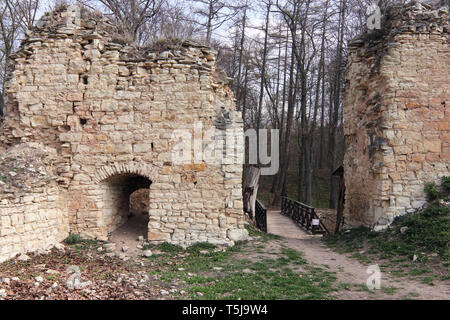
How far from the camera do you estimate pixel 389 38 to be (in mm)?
7875

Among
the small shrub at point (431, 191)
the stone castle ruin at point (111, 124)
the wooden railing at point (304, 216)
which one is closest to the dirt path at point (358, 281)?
the stone castle ruin at point (111, 124)

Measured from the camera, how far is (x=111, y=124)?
23.7 ft

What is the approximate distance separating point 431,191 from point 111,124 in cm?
794

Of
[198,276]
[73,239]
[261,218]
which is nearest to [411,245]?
[198,276]

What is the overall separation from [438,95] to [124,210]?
8.90 m

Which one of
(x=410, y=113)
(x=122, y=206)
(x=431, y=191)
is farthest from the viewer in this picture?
(x=122, y=206)

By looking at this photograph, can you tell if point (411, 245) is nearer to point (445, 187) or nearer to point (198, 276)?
point (445, 187)

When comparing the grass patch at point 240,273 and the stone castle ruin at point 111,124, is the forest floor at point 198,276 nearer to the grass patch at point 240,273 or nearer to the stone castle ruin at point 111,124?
the grass patch at point 240,273

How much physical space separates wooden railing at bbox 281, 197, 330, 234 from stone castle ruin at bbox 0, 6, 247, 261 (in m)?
5.10

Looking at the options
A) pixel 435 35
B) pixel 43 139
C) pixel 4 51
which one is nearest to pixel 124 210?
pixel 43 139

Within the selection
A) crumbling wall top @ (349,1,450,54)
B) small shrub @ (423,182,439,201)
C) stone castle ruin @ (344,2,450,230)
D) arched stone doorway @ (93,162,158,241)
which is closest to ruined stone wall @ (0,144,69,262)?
arched stone doorway @ (93,162,158,241)

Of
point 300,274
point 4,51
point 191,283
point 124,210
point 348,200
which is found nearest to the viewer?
point 191,283

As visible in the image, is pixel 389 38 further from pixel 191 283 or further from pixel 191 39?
pixel 191 283

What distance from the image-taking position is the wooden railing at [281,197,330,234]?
37.6ft
